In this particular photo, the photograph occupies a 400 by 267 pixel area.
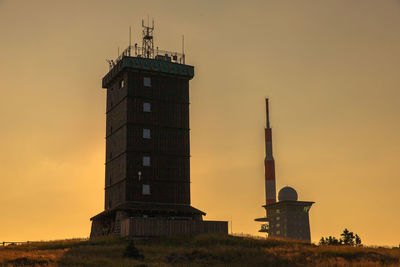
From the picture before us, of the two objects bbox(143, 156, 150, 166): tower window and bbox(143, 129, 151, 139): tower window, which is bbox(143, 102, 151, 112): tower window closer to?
bbox(143, 129, 151, 139): tower window

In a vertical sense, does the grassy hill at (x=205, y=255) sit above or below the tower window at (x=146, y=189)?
below

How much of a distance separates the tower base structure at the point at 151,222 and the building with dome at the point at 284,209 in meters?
59.2

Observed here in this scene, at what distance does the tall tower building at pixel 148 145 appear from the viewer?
198 feet

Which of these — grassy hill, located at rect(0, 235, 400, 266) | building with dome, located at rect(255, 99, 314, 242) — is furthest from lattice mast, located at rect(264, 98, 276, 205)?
grassy hill, located at rect(0, 235, 400, 266)

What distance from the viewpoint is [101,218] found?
212ft

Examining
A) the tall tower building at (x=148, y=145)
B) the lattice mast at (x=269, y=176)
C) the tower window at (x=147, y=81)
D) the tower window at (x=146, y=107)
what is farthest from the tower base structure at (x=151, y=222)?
the lattice mast at (x=269, y=176)

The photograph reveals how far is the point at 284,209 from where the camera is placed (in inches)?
4633

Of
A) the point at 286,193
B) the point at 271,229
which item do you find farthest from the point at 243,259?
the point at 271,229

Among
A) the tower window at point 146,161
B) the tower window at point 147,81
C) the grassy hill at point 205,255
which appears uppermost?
the tower window at point 147,81

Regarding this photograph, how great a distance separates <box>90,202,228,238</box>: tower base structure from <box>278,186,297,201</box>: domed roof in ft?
194

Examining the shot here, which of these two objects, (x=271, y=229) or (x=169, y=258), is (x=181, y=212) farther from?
(x=271, y=229)

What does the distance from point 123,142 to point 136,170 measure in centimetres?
339

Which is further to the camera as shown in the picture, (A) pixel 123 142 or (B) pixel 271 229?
(B) pixel 271 229

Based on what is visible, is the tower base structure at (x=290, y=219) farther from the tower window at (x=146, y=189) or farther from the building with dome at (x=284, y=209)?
the tower window at (x=146, y=189)
